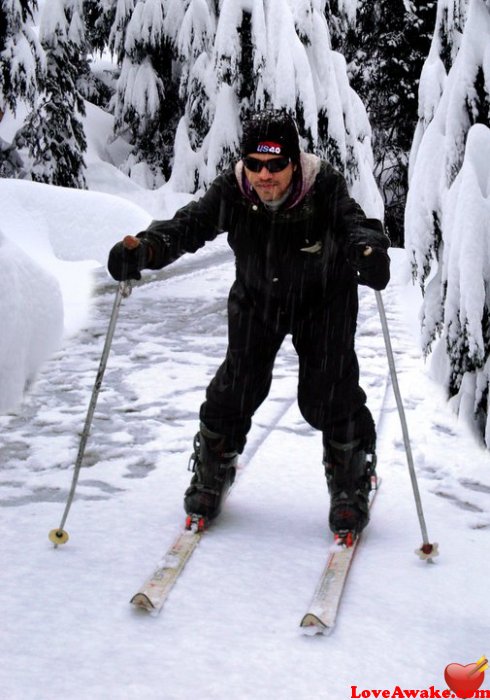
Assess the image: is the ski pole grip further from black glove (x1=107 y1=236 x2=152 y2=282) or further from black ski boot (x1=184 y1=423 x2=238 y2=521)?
black ski boot (x1=184 y1=423 x2=238 y2=521)

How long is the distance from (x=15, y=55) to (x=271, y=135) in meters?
10.6

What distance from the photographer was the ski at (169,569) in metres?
2.86

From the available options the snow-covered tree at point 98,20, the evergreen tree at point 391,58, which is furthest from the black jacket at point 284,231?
the snow-covered tree at point 98,20

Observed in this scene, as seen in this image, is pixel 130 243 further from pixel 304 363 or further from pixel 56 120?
pixel 56 120

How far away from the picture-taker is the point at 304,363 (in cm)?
364

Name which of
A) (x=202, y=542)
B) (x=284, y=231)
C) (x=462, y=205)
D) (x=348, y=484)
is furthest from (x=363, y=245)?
(x=462, y=205)

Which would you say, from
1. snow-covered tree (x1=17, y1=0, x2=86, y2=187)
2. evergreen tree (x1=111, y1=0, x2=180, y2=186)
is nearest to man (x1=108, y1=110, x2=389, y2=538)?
snow-covered tree (x1=17, y1=0, x2=86, y2=187)

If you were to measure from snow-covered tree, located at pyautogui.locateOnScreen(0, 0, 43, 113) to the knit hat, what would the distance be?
1049 cm

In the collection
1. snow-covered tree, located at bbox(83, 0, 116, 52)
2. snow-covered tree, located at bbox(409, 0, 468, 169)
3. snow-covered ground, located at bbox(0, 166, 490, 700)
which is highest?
snow-covered tree, located at bbox(83, 0, 116, 52)

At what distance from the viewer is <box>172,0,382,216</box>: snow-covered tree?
46.0 feet

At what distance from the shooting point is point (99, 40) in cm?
2139

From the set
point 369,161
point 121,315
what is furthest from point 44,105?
point 121,315

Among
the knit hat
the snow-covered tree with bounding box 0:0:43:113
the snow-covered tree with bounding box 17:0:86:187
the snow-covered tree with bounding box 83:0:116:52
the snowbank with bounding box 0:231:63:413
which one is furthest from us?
the snow-covered tree with bounding box 83:0:116:52

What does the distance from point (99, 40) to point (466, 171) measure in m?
18.8
